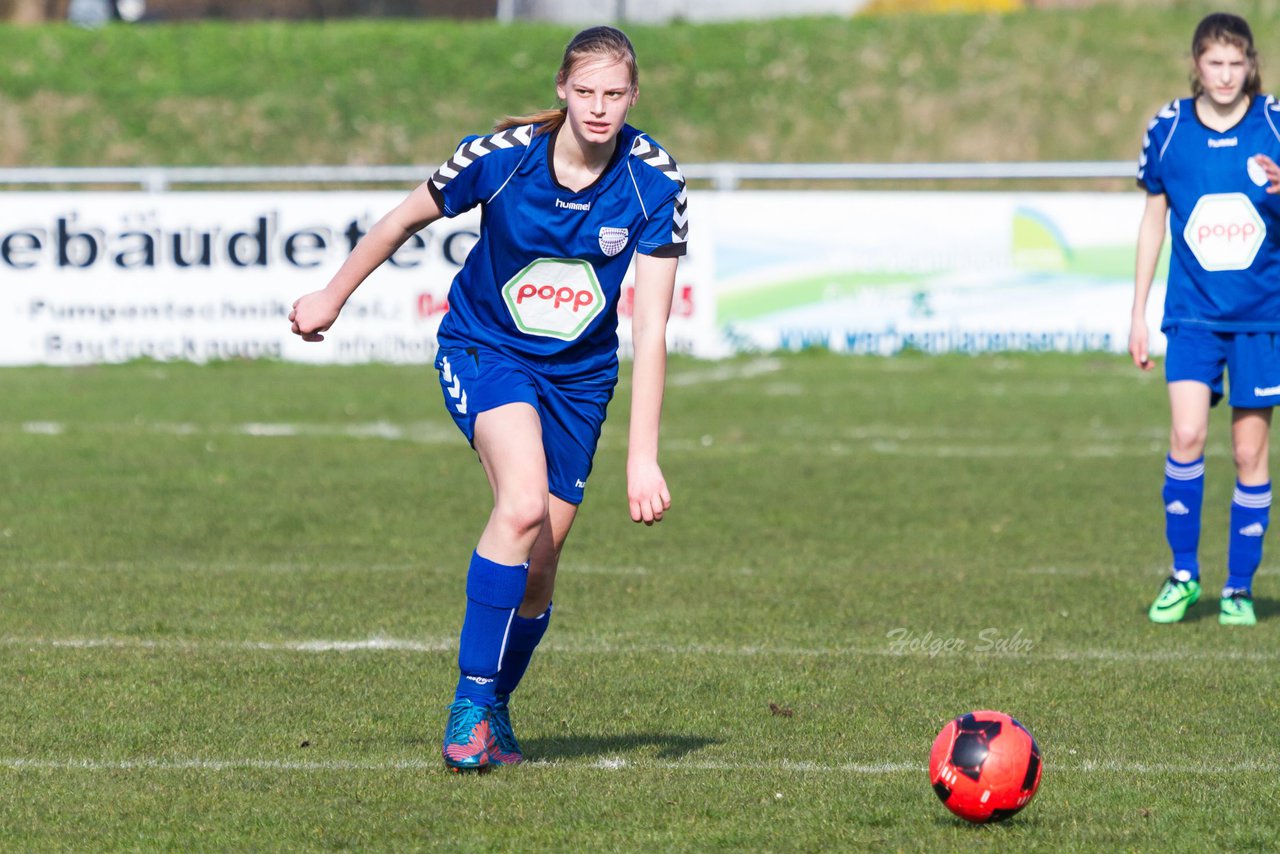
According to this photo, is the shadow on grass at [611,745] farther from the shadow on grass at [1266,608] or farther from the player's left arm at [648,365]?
the shadow on grass at [1266,608]

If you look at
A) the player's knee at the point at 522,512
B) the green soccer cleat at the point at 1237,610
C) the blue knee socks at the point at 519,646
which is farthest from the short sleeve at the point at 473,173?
the green soccer cleat at the point at 1237,610

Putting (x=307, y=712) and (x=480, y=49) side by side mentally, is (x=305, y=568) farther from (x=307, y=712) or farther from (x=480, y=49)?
(x=480, y=49)

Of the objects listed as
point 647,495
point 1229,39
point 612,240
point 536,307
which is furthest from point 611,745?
point 1229,39

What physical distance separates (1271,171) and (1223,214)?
0.41 m

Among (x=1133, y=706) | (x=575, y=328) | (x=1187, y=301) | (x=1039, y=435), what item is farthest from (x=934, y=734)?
(x=1039, y=435)

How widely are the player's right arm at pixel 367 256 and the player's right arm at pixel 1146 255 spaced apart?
3.44 meters

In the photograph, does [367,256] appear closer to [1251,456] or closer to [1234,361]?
[1234,361]

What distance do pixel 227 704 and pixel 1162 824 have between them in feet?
9.08

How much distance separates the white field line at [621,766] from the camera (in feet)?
16.2

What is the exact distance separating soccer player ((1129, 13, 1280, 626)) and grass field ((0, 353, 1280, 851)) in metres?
0.32

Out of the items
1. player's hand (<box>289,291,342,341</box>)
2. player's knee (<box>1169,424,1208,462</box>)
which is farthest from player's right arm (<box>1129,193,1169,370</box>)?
player's hand (<box>289,291,342,341</box>)

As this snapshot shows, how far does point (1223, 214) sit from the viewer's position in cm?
730

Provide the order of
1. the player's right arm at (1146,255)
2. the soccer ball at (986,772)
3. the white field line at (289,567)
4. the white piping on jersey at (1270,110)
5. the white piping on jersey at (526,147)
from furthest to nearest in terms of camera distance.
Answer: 1. the white field line at (289,567)
2. the player's right arm at (1146,255)
3. the white piping on jersey at (1270,110)
4. the white piping on jersey at (526,147)
5. the soccer ball at (986,772)

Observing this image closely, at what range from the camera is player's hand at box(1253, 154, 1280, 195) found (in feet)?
22.7
